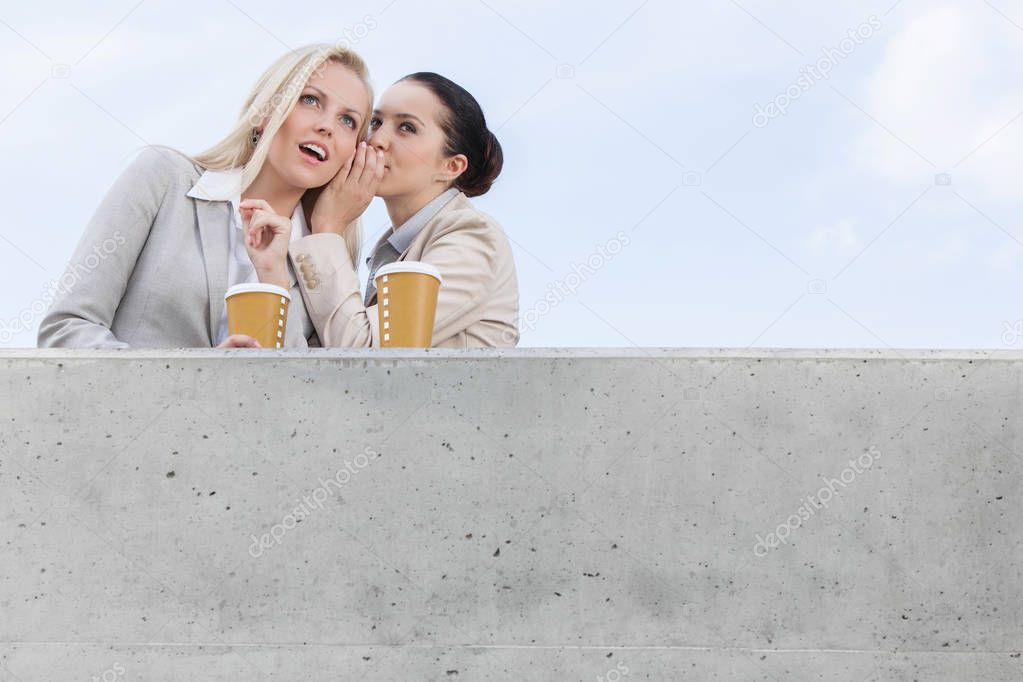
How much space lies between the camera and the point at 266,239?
3.23 m

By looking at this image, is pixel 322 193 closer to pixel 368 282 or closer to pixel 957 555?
pixel 368 282

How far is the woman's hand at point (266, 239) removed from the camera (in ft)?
10.3

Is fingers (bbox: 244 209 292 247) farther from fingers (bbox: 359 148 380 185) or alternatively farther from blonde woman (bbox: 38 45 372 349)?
fingers (bbox: 359 148 380 185)

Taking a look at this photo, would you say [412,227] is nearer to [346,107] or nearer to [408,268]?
[346,107]

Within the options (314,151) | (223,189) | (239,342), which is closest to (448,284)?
(314,151)

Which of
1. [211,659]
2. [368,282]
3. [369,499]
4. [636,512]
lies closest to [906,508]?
[636,512]

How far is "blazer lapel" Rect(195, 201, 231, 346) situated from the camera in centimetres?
315

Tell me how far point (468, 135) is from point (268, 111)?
0.69 metres

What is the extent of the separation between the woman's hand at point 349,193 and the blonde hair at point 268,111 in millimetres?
88

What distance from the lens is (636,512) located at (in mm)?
2297

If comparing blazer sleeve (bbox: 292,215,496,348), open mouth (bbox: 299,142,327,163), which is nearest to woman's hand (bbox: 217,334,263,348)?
blazer sleeve (bbox: 292,215,496,348)

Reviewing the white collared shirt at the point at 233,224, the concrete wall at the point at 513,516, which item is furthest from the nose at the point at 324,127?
the concrete wall at the point at 513,516

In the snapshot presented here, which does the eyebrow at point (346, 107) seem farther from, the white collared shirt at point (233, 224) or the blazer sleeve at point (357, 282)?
the blazer sleeve at point (357, 282)

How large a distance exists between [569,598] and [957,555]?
0.78 m
